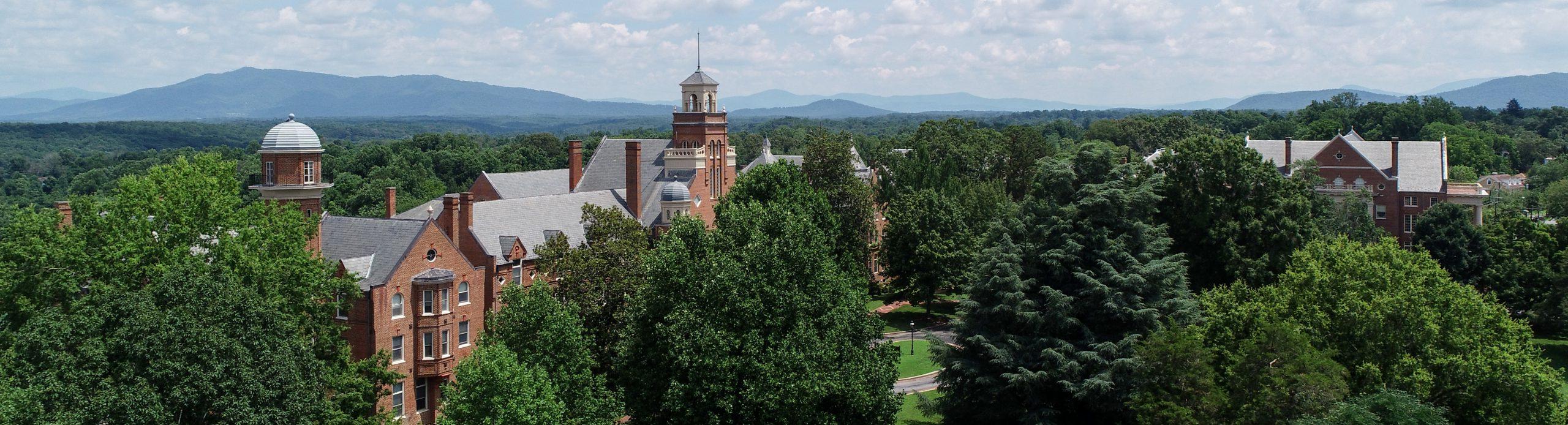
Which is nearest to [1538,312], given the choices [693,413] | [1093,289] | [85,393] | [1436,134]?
[1093,289]

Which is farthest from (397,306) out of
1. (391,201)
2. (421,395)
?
(391,201)

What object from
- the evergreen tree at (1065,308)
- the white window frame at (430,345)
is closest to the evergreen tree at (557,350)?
the white window frame at (430,345)

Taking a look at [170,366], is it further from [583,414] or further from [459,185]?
[459,185]

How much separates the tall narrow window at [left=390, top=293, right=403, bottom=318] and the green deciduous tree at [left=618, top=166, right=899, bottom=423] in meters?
11.7

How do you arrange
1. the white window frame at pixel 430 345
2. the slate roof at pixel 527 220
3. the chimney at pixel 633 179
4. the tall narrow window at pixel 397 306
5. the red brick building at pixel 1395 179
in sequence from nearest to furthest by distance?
the tall narrow window at pixel 397 306, the white window frame at pixel 430 345, the slate roof at pixel 527 220, the chimney at pixel 633 179, the red brick building at pixel 1395 179

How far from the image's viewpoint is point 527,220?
59.7 metres

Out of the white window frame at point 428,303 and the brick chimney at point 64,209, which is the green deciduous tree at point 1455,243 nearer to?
the white window frame at point 428,303

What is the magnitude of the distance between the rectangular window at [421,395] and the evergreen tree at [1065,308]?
21.6 metres

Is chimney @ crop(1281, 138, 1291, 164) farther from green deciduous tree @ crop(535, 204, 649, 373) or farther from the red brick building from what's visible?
green deciduous tree @ crop(535, 204, 649, 373)

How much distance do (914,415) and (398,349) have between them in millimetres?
22480

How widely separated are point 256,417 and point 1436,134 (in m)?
162

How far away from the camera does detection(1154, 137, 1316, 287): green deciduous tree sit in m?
56.6

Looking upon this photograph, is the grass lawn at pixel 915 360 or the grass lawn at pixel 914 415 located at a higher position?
the grass lawn at pixel 915 360

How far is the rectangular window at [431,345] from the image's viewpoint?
48.4 m
